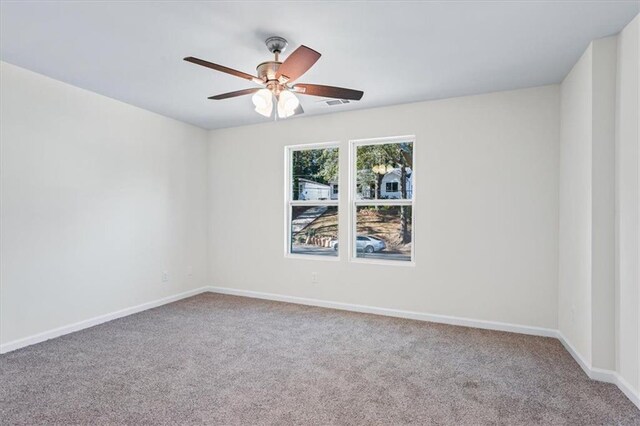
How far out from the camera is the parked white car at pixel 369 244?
428 cm

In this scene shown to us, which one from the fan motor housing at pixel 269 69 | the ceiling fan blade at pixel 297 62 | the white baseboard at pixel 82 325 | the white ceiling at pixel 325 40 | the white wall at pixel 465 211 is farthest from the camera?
the white wall at pixel 465 211

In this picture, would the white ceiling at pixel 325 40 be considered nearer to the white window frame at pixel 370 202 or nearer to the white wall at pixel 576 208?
the white wall at pixel 576 208

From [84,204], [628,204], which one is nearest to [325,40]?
[628,204]

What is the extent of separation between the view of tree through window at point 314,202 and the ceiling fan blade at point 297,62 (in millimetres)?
2208

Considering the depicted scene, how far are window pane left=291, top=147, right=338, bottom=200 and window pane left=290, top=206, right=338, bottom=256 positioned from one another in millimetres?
178

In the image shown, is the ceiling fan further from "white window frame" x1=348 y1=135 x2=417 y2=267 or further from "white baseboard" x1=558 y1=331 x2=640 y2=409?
"white baseboard" x1=558 y1=331 x2=640 y2=409

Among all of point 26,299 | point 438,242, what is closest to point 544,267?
point 438,242

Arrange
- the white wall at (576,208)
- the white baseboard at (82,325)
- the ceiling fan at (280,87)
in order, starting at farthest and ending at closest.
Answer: the white baseboard at (82,325)
the white wall at (576,208)
the ceiling fan at (280,87)

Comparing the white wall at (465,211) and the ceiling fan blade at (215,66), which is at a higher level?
the ceiling fan blade at (215,66)

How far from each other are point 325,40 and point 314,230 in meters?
2.61

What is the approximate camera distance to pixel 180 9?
7.18 feet

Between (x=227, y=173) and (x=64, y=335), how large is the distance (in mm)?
2725

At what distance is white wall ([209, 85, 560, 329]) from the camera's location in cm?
344

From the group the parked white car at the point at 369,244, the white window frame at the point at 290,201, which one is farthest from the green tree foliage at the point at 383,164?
the white window frame at the point at 290,201
